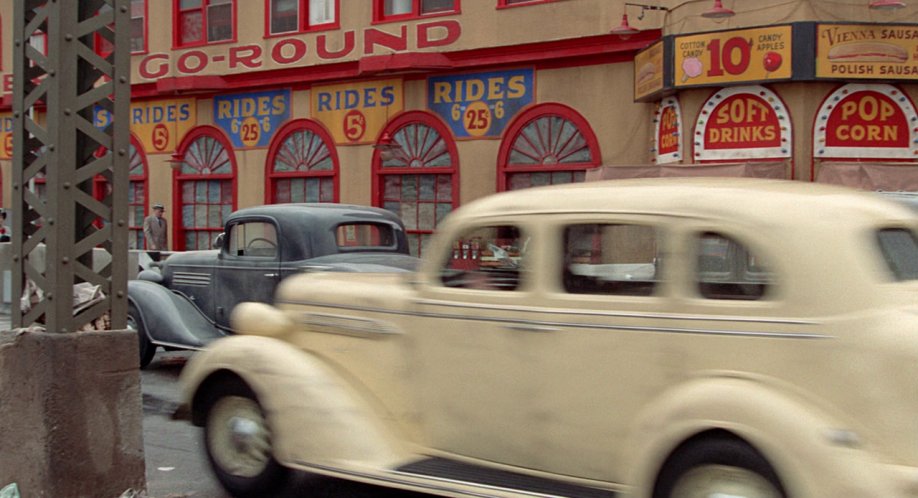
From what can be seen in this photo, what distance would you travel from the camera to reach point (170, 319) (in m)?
10.7

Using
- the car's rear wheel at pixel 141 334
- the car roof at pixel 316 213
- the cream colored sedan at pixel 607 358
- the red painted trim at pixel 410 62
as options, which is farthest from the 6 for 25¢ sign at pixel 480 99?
the cream colored sedan at pixel 607 358

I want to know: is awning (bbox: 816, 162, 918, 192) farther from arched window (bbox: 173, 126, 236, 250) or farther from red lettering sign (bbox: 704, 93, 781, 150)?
arched window (bbox: 173, 126, 236, 250)

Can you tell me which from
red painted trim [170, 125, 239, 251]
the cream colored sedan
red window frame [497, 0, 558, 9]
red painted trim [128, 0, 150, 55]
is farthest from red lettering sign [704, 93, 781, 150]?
red painted trim [128, 0, 150, 55]

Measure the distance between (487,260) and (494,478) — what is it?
112cm

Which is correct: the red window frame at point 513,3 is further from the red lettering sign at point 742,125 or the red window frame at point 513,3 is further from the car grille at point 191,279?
the car grille at point 191,279

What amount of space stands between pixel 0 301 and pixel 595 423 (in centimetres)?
1424

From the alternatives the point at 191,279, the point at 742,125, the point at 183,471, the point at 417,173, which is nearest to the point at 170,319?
the point at 191,279

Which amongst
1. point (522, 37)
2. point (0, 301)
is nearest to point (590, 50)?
point (522, 37)

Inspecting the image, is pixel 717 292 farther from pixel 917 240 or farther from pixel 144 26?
pixel 144 26

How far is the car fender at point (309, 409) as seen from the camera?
17.5 ft

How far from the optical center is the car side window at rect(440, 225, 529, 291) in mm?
5219

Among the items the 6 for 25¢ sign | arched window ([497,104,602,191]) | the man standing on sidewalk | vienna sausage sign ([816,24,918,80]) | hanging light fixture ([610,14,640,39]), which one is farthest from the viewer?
the man standing on sidewalk

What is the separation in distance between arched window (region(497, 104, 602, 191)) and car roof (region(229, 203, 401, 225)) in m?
6.39

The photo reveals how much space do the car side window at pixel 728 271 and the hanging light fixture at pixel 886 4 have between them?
1037 centimetres
